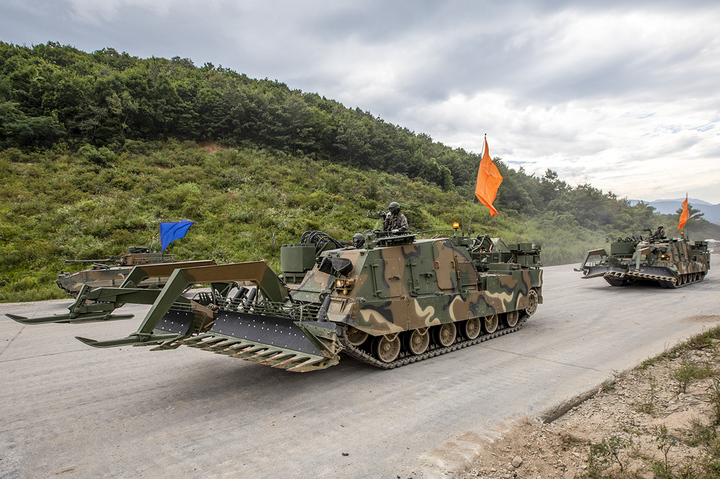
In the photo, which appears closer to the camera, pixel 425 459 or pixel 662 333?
pixel 425 459

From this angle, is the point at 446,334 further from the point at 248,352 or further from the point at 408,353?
the point at 248,352

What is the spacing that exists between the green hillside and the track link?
6.00 meters

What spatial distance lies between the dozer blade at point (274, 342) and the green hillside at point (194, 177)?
560cm

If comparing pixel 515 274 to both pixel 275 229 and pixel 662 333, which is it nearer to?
pixel 662 333

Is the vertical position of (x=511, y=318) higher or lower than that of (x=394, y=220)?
lower

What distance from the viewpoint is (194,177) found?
31.5 m

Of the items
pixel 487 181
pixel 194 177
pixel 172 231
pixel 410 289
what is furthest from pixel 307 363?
pixel 194 177

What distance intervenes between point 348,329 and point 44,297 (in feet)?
49.0

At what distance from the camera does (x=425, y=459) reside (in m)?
3.97

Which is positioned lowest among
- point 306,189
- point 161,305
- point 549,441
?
point 549,441

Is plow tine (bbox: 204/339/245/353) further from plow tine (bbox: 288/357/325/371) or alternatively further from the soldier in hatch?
the soldier in hatch

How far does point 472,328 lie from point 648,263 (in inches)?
439

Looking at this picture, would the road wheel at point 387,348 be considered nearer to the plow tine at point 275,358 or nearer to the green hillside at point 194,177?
the plow tine at point 275,358

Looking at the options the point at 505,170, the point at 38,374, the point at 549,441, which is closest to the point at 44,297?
the point at 38,374
